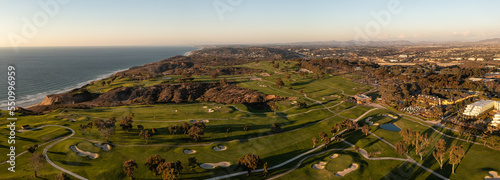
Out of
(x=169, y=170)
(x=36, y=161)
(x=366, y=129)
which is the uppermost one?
(x=36, y=161)

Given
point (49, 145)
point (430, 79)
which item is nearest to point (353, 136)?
point (49, 145)

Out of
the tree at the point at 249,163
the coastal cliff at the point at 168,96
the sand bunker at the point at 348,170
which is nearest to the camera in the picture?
the tree at the point at 249,163

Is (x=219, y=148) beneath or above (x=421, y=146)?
beneath

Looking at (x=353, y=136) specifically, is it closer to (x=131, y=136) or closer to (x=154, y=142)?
(x=154, y=142)

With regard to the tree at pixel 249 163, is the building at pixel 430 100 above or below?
above

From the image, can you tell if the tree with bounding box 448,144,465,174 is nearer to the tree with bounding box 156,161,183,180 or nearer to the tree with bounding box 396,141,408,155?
the tree with bounding box 396,141,408,155

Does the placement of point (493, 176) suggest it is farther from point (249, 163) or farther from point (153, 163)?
point (153, 163)

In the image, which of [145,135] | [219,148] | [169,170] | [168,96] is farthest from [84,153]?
[168,96]

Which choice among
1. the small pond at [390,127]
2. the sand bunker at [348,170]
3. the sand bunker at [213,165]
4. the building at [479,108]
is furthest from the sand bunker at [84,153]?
the building at [479,108]

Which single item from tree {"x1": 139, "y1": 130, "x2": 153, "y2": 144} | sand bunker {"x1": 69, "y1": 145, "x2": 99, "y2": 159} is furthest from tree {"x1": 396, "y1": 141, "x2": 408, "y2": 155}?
sand bunker {"x1": 69, "y1": 145, "x2": 99, "y2": 159}

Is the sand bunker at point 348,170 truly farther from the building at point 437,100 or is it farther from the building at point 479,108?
the building at point 437,100
